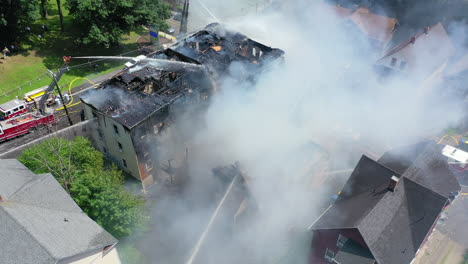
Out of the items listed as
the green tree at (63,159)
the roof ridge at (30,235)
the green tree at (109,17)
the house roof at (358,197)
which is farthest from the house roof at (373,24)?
the roof ridge at (30,235)

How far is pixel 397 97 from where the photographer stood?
1640 inches

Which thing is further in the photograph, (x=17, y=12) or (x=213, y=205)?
(x=17, y=12)

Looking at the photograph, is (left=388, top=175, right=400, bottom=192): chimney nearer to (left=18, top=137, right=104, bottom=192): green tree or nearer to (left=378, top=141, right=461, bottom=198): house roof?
(left=378, top=141, right=461, bottom=198): house roof

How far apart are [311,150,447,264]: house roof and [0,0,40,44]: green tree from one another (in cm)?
3794

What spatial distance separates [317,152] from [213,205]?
9.92m

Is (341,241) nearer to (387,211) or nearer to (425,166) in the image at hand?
(387,211)

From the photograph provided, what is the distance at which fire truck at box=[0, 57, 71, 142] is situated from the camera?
104 ft

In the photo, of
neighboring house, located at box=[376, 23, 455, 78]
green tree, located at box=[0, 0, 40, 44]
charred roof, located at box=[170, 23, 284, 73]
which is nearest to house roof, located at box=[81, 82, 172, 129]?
charred roof, located at box=[170, 23, 284, 73]

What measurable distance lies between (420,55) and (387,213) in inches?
1089

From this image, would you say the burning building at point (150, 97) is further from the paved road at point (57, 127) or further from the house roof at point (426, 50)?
the house roof at point (426, 50)

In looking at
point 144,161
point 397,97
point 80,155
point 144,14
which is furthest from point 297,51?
point 80,155

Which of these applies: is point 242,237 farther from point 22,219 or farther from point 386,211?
point 22,219

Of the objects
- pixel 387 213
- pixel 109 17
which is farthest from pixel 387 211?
pixel 109 17

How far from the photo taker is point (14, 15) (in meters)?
39.4
